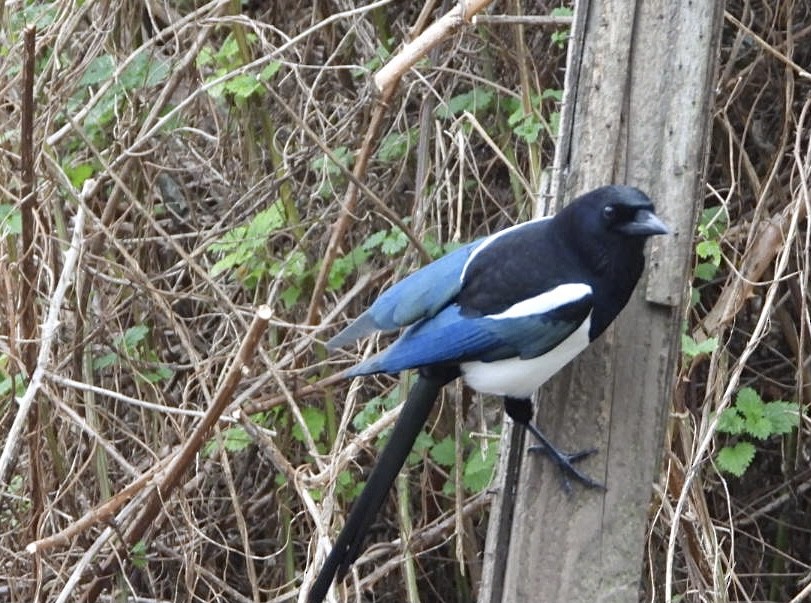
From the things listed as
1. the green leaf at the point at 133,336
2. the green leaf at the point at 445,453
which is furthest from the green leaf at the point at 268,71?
the green leaf at the point at 445,453

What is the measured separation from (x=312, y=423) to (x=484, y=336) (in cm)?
115

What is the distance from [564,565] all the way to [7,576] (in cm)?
155

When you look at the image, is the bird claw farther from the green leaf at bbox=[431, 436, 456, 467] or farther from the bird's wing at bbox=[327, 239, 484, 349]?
the green leaf at bbox=[431, 436, 456, 467]

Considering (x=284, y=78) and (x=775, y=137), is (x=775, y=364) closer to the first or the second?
(x=775, y=137)

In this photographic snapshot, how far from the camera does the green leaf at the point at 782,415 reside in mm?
2678

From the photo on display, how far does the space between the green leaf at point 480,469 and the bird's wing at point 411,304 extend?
884 millimetres

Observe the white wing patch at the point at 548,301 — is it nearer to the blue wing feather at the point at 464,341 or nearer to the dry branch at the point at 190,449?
the blue wing feather at the point at 464,341

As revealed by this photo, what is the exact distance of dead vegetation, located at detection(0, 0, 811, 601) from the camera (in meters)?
2.67

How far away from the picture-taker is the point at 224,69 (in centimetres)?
293

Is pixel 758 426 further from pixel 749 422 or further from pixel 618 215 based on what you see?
pixel 618 215

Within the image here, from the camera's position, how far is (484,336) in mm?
1806

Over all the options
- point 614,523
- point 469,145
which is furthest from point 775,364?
point 614,523

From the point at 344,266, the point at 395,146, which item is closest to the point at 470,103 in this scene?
the point at 395,146

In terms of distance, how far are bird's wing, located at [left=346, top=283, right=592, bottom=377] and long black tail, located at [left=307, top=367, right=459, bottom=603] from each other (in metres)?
0.05
